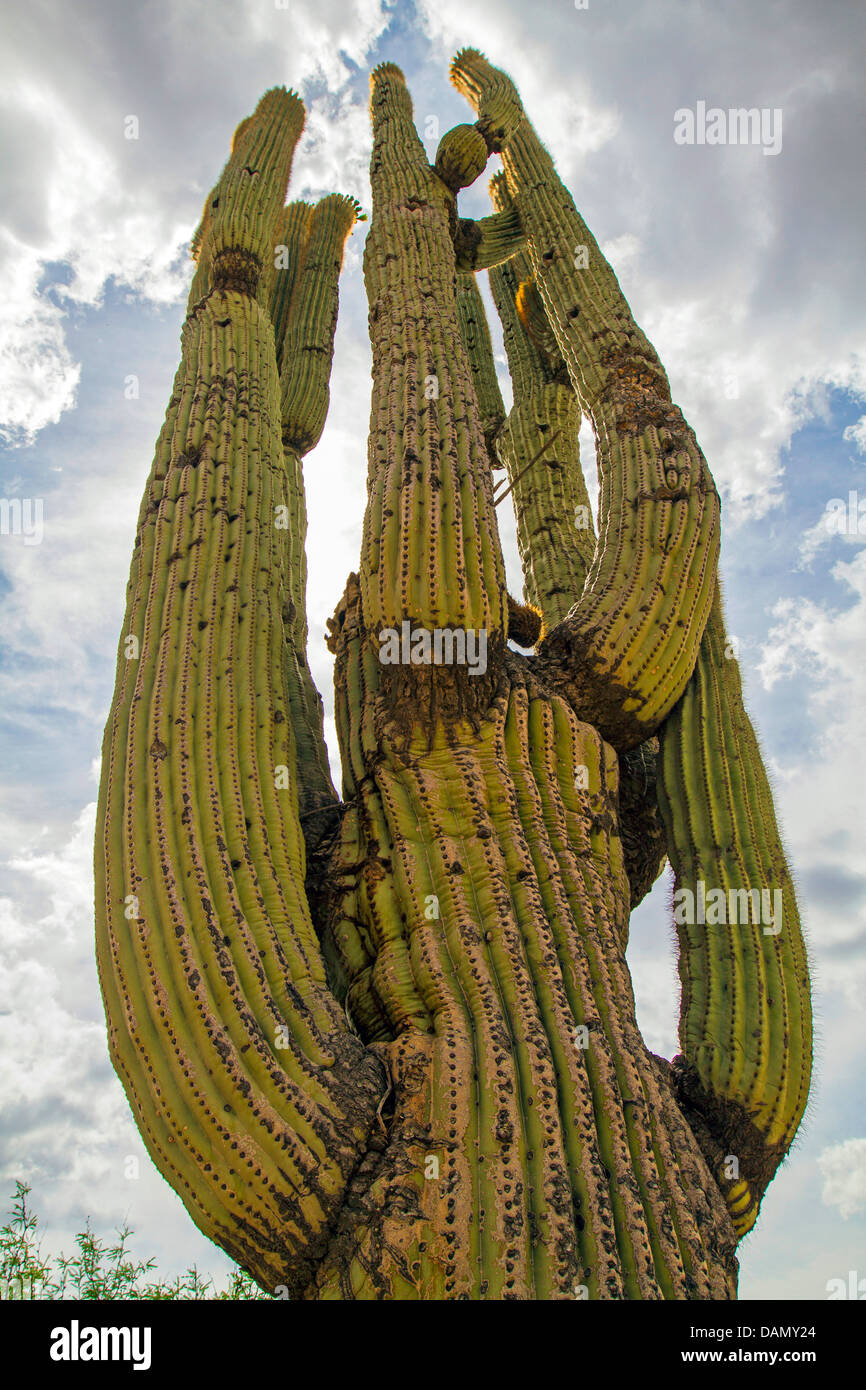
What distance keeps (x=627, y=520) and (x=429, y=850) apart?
2107mm

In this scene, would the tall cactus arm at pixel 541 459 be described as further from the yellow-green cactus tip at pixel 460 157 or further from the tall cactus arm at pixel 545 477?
the yellow-green cactus tip at pixel 460 157

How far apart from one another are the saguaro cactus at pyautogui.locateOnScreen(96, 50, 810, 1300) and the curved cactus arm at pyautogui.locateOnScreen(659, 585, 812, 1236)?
15mm

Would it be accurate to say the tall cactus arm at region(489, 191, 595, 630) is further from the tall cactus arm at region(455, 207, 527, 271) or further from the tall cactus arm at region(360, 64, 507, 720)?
the tall cactus arm at region(360, 64, 507, 720)

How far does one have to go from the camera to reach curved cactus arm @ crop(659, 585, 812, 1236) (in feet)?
11.3

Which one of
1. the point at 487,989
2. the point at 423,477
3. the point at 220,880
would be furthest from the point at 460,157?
the point at 487,989

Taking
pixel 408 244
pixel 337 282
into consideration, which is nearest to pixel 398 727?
pixel 408 244

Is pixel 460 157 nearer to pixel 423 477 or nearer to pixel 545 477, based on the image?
pixel 545 477

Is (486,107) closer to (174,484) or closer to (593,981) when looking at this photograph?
(174,484)

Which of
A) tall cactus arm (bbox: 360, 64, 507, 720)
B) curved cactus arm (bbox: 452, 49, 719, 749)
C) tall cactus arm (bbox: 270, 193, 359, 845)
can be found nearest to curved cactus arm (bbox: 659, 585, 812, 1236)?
curved cactus arm (bbox: 452, 49, 719, 749)

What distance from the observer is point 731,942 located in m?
3.82
